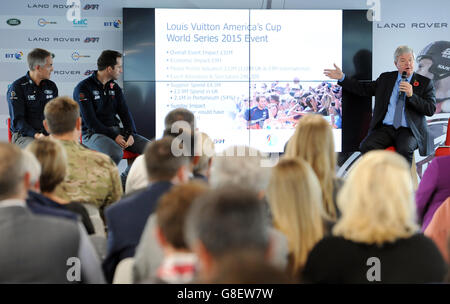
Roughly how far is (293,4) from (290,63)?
0.80 m

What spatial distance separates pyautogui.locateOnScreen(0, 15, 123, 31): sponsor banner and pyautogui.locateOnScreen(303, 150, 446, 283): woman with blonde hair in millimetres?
5833

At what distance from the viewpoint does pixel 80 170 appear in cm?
337

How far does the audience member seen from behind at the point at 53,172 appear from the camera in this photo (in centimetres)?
264

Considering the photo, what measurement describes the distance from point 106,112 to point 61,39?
57.6 inches

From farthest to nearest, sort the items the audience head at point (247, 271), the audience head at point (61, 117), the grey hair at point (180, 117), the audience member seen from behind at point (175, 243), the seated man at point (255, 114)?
the seated man at point (255, 114) → the grey hair at point (180, 117) → the audience head at point (61, 117) → the audience member seen from behind at point (175, 243) → the audience head at point (247, 271)

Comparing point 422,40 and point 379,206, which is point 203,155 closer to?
point 379,206

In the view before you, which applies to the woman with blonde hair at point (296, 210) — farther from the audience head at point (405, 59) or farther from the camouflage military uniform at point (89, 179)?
the audience head at point (405, 59)

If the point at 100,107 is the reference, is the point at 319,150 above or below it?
below

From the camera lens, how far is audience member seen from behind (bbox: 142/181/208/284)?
5.43 feet

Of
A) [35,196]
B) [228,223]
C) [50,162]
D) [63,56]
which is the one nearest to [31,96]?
[63,56]

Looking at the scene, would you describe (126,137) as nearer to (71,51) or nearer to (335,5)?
(71,51)

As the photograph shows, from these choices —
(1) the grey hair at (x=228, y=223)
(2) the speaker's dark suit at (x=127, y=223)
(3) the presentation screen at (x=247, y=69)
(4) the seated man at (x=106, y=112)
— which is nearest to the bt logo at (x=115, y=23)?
(3) the presentation screen at (x=247, y=69)

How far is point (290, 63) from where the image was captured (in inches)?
285

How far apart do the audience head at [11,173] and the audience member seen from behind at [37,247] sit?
0.06 metres
